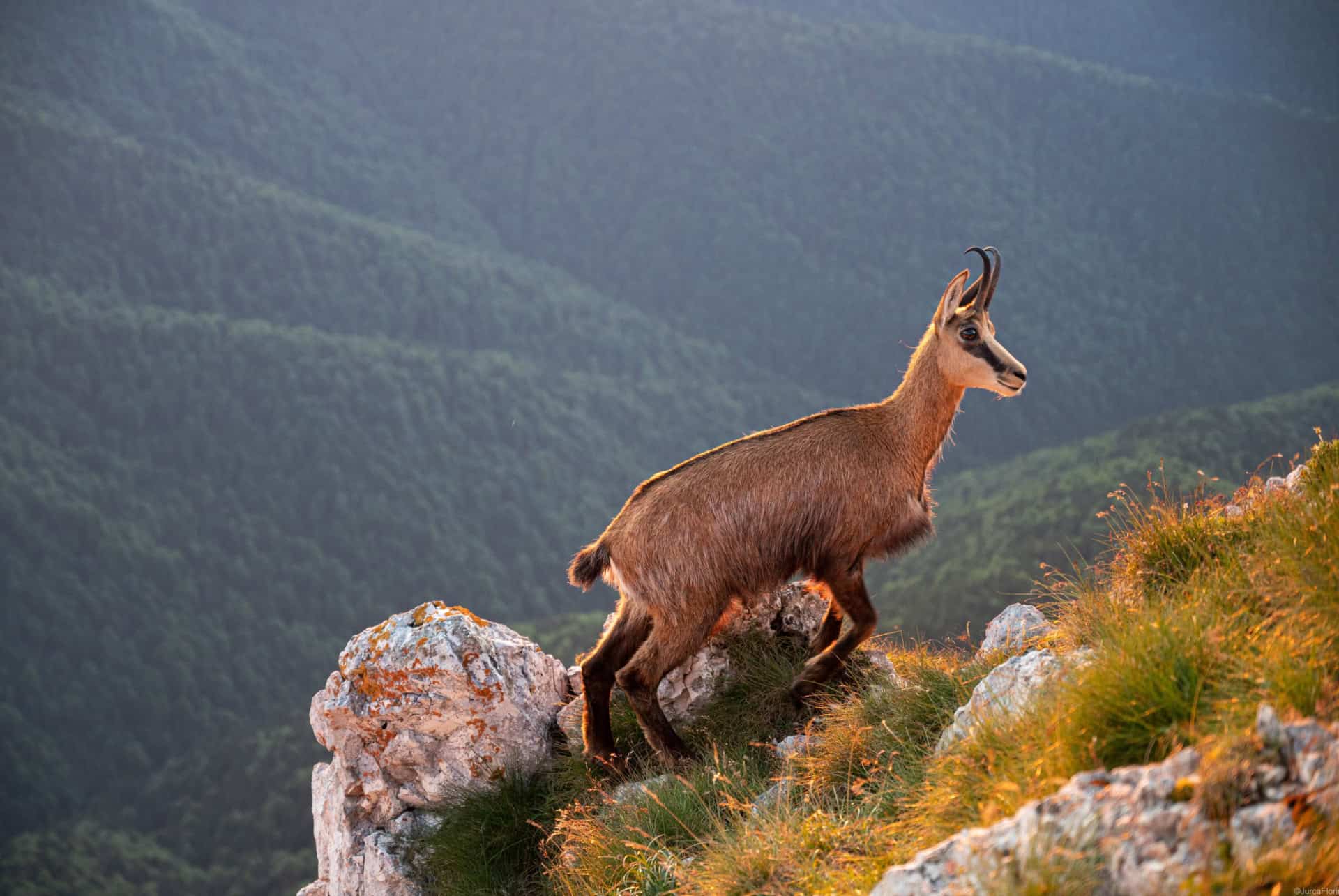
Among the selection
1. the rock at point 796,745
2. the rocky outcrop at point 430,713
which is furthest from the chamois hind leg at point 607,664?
the rock at point 796,745

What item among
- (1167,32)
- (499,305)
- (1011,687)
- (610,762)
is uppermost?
(1167,32)

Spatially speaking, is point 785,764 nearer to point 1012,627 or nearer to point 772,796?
point 772,796

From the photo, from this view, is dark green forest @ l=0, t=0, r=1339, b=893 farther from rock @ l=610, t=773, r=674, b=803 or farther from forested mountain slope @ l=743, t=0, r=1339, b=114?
rock @ l=610, t=773, r=674, b=803

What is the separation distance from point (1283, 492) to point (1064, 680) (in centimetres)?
225

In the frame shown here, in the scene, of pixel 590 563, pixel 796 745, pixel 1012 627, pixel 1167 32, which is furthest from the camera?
pixel 1167 32

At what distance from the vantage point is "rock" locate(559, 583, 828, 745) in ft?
29.5

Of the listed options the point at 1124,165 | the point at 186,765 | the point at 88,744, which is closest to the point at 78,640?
the point at 88,744

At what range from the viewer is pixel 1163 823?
157 inches

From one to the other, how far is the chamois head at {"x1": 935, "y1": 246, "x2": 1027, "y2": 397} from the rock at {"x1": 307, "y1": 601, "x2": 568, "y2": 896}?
15.0 feet

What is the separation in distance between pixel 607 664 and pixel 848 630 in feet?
6.28

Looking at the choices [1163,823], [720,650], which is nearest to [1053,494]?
[720,650]

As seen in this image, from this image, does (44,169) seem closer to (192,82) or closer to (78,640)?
(192,82)

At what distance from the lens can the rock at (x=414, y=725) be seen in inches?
353

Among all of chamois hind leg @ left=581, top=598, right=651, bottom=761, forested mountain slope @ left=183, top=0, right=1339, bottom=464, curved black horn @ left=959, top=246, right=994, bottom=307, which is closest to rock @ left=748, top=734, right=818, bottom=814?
chamois hind leg @ left=581, top=598, right=651, bottom=761
